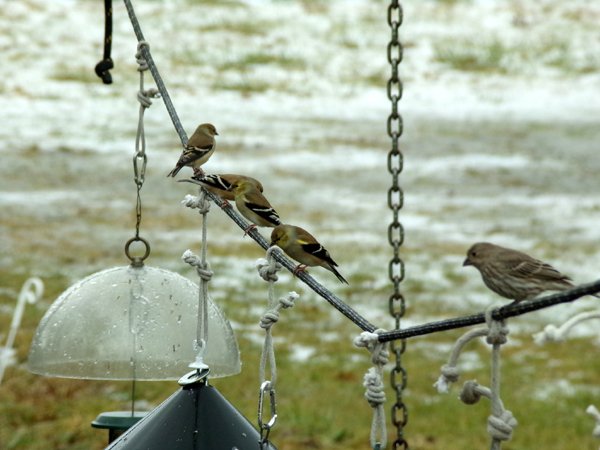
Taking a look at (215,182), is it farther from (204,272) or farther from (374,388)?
(374,388)

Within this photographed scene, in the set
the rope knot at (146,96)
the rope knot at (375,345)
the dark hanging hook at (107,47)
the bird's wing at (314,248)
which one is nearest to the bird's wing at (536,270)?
the rope knot at (375,345)

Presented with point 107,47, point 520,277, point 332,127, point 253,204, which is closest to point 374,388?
point 520,277

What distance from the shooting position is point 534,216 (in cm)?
1814

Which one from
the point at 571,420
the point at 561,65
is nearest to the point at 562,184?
the point at 561,65

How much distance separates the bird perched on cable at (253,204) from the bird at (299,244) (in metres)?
0.28

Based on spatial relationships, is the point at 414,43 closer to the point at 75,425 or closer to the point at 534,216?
the point at 534,216

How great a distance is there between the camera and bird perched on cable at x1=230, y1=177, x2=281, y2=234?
3195mm

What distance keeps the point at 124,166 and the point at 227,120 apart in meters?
5.21

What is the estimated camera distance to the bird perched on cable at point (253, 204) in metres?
3.20

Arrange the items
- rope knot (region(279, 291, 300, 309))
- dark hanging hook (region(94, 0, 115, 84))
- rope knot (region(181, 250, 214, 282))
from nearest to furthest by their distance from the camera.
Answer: rope knot (region(279, 291, 300, 309)) → rope knot (region(181, 250, 214, 282)) → dark hanging hook (region(94, 0, 115, 84))

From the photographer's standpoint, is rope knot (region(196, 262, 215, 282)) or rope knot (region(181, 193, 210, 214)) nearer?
rope knot (region(196, 262, 215, 282))

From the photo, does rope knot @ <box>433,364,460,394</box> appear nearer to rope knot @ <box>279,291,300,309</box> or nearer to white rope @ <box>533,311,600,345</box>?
white rope @ <box>533,311,600,345</box>

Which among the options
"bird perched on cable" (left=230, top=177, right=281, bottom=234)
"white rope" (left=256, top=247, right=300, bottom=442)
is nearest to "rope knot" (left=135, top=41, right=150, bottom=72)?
"bird perched on cable" (left=230, top=177, right=281, bottom=234)

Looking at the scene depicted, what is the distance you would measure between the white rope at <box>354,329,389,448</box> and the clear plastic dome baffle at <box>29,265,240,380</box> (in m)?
0.97
